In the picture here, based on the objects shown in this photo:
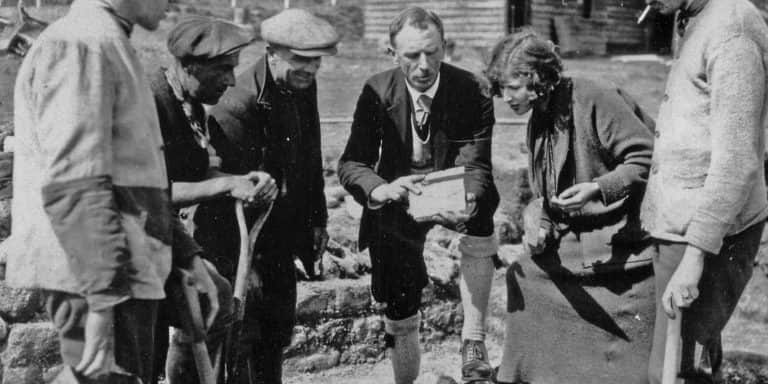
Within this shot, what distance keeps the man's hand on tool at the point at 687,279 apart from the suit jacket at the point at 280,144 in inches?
74.9

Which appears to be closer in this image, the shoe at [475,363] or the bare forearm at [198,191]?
the bare forearm at [198,191]

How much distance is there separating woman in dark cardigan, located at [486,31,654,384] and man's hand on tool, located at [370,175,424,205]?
0.57 metres

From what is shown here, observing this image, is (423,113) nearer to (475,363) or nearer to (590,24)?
(475,363)

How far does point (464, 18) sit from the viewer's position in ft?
66.4

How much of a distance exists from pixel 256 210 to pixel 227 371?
791mm

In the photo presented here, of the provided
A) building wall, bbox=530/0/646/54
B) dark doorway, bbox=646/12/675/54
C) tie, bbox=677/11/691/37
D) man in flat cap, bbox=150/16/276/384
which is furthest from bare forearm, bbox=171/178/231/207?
dark doorway, bbox=646/12/675/54

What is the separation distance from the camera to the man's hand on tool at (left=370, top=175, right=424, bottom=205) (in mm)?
4152

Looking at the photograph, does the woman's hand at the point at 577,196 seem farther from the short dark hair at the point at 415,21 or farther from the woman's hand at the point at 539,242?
the short dark hair at the point at 415,21

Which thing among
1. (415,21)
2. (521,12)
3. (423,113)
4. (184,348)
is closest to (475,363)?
(423,113)

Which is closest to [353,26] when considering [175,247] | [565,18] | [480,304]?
[565,18]

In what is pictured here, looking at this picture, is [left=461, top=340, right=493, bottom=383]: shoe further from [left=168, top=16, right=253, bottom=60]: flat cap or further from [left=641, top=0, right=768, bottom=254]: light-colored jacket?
[left=168, top=16, right=253, bottom=60]: flat cap

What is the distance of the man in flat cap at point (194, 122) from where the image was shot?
340 cm

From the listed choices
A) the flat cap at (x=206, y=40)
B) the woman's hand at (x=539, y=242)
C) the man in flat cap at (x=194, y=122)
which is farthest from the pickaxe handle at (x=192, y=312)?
the woman's hand at (x=539, y=242)

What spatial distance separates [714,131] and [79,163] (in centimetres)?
203
